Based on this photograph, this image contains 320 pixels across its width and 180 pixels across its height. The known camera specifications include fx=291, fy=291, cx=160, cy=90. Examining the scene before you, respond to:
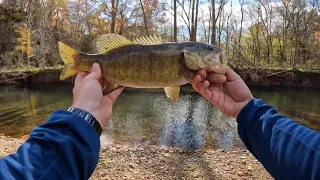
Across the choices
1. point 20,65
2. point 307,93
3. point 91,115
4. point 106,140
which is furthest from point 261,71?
point 91,115

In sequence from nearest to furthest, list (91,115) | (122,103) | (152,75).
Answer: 1. (91,115)
2. (152,75)
3. (122,103)

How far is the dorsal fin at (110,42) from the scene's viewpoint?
264 cm

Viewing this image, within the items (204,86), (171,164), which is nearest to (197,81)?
(204,86)

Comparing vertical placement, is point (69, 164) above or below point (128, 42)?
below

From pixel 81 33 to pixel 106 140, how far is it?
103 ft

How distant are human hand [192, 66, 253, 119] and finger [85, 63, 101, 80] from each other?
754 millimetres

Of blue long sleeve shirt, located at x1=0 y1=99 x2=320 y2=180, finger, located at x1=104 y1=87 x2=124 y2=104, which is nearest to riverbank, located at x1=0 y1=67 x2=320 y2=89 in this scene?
finger, located at x1=104 y1=87 x2=124 y2=104

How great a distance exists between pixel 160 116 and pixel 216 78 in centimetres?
1229

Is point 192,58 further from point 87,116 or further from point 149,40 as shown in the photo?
point 87,116

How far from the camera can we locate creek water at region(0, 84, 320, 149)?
36.3 ft

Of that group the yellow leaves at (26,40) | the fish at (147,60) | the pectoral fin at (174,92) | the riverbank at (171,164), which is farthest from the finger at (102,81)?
the yellow leaves at (26,40)

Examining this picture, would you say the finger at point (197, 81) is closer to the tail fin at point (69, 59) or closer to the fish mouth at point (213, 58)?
the fish mouth at point (213, 58)

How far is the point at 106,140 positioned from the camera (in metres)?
10.8

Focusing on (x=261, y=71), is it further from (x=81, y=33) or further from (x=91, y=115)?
(x=91, y=115)
